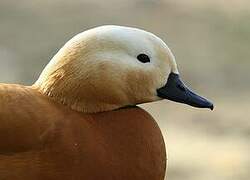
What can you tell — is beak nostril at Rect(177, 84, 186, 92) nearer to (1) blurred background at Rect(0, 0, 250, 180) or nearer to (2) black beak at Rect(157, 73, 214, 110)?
(2) black beak at Rect(157, 73, 214, 110)

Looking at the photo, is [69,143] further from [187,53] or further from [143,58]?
[187,53]

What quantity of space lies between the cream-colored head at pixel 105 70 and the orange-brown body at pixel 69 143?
0.03 meters

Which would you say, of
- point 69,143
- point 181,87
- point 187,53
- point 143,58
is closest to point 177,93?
point 181,87

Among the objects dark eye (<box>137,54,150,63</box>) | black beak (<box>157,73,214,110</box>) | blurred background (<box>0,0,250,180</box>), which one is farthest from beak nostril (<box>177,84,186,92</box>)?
blurred background (<box>0,0,250,180</box>)

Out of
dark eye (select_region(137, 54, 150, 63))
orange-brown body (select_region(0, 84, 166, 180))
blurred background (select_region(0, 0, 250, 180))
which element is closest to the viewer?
orange-brown body (select_region(0, 84, 166, 180))

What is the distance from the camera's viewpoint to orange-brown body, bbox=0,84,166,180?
2320 millimetres

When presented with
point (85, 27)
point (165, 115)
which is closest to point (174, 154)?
point (165, 115)

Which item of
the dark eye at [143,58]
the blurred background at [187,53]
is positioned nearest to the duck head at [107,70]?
the dark eye at [143,58]

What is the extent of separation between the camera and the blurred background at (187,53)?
466 cm

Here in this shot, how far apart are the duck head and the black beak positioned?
3cm

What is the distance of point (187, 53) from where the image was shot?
6.09 meters

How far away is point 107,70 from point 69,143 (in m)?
0.20

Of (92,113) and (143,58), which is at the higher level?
(143,58)

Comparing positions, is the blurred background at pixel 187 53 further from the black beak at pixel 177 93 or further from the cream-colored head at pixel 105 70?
the cream-colored head at pixel 105 70
